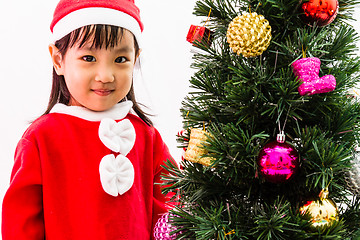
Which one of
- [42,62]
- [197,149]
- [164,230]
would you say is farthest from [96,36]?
[42,62]

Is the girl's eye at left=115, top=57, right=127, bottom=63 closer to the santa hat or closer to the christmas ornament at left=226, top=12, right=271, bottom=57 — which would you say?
the santa hat

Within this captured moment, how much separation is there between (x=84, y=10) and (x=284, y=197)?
2.02 ft

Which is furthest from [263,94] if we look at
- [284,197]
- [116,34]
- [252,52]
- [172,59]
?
[172,59]

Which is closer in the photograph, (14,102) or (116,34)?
(116,34)

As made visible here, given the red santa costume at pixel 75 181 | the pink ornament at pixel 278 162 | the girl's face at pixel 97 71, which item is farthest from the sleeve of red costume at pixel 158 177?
the pink ornament at pixel 278 162

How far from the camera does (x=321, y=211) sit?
78cm

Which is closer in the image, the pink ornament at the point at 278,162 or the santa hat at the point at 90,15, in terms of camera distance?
the pink ornament at the point at 278,162

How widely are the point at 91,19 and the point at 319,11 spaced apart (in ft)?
1.67

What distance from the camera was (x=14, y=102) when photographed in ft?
4.88

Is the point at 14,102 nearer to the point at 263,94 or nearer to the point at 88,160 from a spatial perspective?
the point at 88,160

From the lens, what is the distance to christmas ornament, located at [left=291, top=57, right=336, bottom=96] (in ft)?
2.50

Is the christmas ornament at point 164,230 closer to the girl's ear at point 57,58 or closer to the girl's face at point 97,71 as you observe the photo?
the girl's face at point 97,71

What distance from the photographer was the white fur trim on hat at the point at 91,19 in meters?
0.99

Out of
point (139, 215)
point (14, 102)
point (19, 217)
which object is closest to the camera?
point (19, 217)
